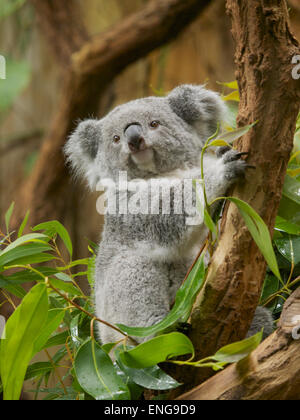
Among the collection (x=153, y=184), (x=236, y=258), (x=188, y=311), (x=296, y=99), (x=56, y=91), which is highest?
(x=56, y=91)

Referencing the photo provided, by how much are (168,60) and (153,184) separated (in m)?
5.86

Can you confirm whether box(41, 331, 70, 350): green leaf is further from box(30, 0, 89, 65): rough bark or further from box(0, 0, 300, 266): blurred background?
box(0, 0, 300, 266): blurred background

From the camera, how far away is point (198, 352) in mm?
1794

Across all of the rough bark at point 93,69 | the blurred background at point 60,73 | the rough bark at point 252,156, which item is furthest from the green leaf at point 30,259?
the blurred background at point 60,73

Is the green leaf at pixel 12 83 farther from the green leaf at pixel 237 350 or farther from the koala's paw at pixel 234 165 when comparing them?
the green leaf at pixel 237 350

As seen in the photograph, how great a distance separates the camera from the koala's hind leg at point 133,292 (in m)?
2.16

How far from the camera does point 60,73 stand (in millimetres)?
6684

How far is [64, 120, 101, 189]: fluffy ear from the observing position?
2736mm

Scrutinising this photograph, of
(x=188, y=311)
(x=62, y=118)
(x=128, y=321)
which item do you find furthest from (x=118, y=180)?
(x=62, y=118)

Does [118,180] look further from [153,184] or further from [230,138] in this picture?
[230,138]

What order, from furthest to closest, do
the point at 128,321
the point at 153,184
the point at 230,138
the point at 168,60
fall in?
the point at 168,60 < the point at 153,184 < the point at 128,321 < the point at 230,138

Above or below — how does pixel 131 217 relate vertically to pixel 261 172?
below

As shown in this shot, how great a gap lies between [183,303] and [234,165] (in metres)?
0.52

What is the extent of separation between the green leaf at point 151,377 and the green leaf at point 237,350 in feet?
0.78
